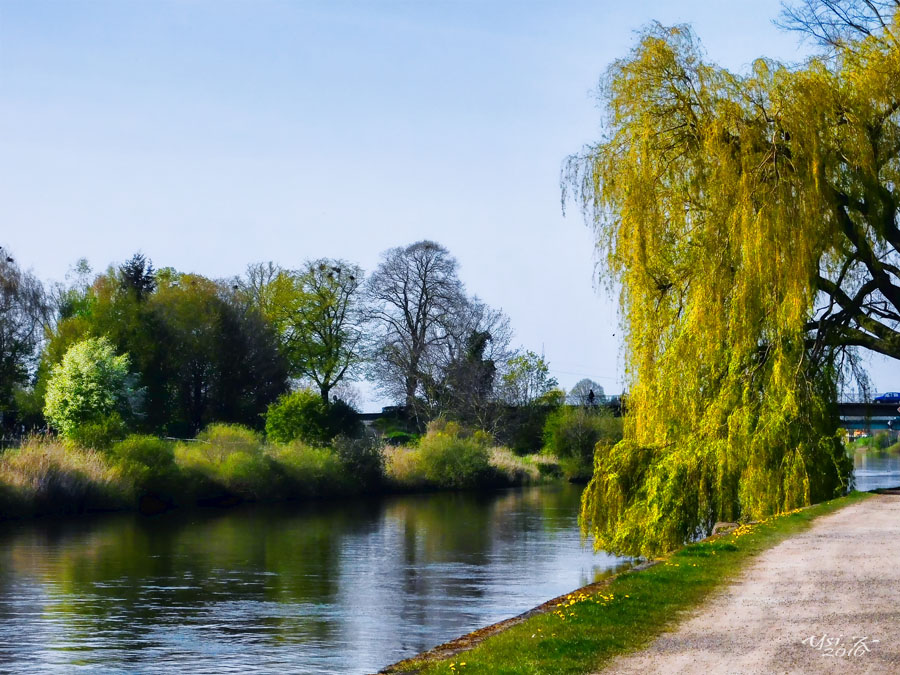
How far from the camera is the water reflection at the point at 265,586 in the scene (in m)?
15.8

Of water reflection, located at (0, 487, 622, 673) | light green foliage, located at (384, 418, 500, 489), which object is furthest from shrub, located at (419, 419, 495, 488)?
water reflection, located at (0, 487, 622, 673)

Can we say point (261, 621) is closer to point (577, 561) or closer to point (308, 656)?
point (308, 656)

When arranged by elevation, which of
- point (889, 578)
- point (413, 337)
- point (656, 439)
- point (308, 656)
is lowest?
point (308, 656)

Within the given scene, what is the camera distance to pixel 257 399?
63812 mm

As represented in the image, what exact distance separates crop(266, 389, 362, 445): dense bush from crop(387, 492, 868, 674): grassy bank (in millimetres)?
39070

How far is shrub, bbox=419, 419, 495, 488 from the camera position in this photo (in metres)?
55.2

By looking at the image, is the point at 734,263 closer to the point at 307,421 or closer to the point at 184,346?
the point at 307,421

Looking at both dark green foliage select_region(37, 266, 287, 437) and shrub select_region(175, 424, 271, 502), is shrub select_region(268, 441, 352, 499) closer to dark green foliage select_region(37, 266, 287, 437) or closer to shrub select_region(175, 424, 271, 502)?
shrub select_region(175, 424, 271, 502)

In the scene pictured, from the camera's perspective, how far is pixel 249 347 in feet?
209

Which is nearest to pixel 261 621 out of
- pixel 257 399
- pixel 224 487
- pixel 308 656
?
pixel 308 656

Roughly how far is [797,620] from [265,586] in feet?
47.2

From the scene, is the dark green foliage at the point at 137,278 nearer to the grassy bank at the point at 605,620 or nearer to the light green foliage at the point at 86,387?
the light green foliage at the point at 86,387

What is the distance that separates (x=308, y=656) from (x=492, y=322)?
55394 millimetres
